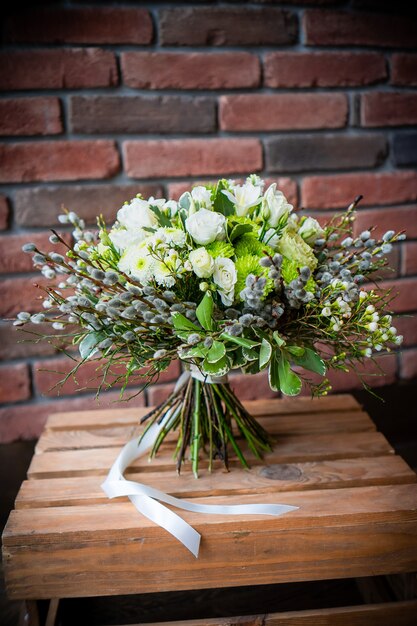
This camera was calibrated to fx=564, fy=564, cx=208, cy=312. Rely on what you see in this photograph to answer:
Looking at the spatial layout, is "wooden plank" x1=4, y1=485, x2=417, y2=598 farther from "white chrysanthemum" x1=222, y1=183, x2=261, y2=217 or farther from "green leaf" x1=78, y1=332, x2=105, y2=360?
"white chrysanthemum" x1=222, y1=183, x2=261, y2=217

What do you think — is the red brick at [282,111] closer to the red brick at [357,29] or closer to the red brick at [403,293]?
the red brick at [357,29]

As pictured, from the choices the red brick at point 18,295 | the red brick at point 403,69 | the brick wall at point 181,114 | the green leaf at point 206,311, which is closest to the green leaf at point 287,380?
the green leaf at point 206,311

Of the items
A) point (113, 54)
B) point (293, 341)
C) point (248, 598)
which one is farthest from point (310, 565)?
point (113, 54)

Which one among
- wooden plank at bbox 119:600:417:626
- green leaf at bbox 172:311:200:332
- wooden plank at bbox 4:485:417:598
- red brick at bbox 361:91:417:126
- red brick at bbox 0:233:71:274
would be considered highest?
red brick at bbox 361:91:417:126

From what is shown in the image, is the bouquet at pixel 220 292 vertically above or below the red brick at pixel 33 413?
above

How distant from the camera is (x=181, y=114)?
1225 mm

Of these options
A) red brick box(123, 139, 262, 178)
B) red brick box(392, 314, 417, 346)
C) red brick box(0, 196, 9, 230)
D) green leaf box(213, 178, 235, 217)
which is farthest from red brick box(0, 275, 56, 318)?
red brick box(392, 314, 417, 346)

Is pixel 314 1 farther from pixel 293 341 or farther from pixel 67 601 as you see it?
pixel 67 601

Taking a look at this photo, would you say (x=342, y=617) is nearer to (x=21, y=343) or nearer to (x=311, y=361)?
(x=311, y=361)

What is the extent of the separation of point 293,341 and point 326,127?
0.65 meters

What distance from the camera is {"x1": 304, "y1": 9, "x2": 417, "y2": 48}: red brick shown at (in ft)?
4.11

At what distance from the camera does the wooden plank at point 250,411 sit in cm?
114

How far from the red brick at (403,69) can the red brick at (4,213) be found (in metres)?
0.92

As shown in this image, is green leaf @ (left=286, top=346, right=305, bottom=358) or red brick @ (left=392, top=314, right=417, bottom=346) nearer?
green leaf @ (left=286, top=346, right=305, bottom=358)
